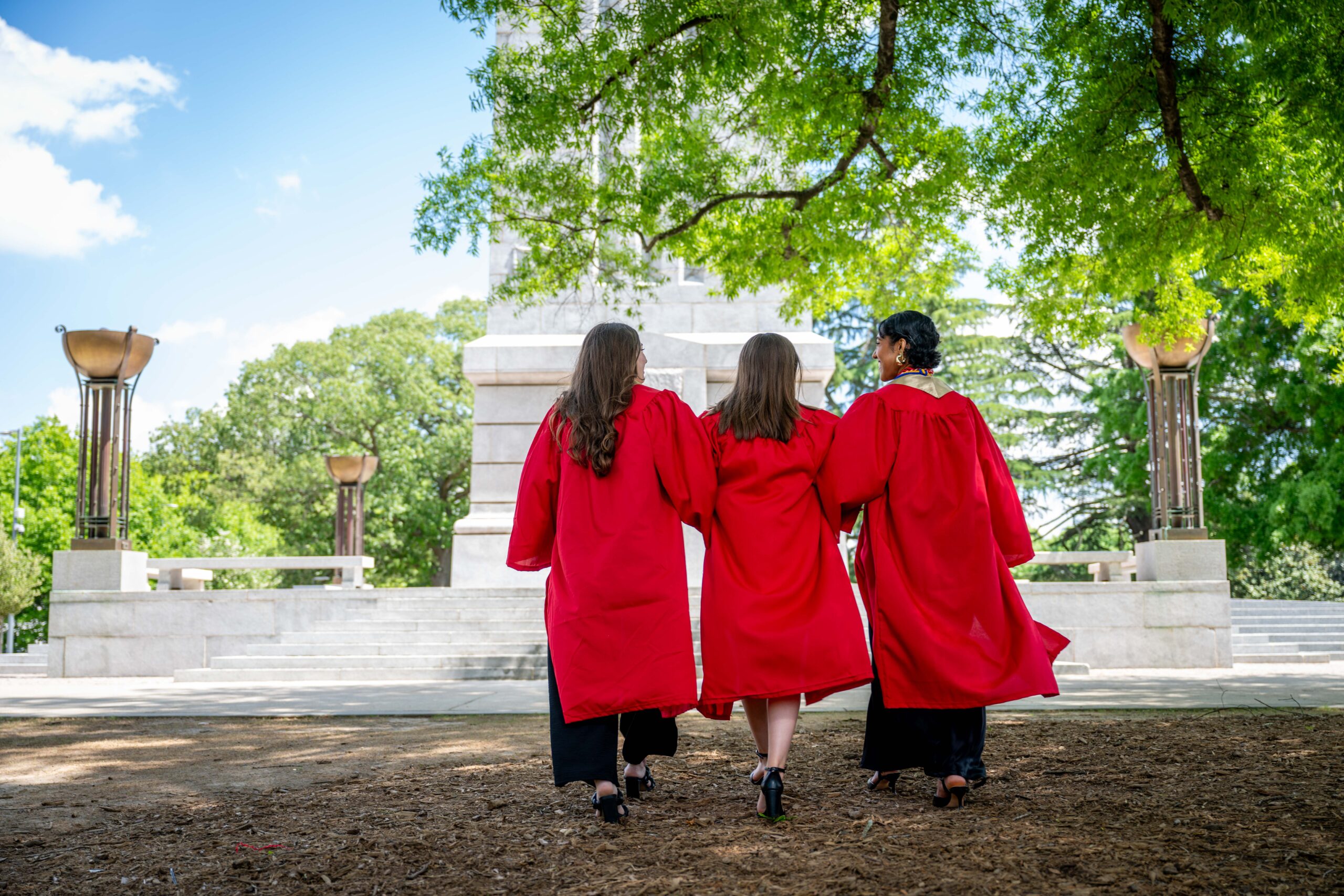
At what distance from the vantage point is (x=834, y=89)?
338 inches

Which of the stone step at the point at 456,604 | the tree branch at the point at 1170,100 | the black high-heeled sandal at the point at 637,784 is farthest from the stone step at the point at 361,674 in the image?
the tree branch at the point at 1170,100

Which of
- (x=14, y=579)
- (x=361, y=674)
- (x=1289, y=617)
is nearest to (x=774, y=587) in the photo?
(x=361, y=674)

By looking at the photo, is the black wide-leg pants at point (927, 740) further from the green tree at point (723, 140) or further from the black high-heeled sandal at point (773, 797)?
the green tree at point (723, 140)

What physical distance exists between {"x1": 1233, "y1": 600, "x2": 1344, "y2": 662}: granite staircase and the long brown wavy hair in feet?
32.3

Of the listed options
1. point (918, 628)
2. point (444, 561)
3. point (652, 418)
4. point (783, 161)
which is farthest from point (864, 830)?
point (444, 561)

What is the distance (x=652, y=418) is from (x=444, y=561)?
30.9 metres

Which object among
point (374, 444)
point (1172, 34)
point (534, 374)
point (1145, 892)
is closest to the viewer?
point (1145, 892)

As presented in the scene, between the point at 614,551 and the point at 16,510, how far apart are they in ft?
113

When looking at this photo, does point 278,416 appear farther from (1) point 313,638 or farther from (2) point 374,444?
(1) point 313,638

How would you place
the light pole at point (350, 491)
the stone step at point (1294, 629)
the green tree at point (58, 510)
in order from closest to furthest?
the stone step at point (1294, 629)
the light pole at point (350, 491)
the green tree at point (58, 510)

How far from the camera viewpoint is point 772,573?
3.99 meters

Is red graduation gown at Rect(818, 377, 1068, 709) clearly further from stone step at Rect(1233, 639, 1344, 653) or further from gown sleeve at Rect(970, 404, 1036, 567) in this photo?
stone step at Rect(1233, 639, 1344, 653)

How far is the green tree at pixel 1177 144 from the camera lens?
22.6ft

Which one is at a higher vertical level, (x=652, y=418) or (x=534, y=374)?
(x=534, y=374)
